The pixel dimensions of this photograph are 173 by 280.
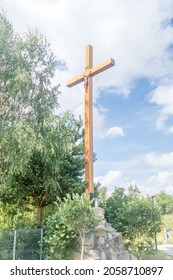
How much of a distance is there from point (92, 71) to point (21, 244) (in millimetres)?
6418

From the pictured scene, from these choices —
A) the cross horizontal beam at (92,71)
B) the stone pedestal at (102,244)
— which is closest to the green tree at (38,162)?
the cross horizontal beam at (92,71)

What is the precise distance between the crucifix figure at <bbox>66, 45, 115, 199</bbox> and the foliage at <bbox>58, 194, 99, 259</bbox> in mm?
1493

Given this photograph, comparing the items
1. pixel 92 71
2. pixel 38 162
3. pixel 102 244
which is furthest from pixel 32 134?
pixel 102 244

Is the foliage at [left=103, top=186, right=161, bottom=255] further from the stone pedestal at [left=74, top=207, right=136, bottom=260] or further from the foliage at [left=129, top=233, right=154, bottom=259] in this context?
the stone pedestal at [left=74, top=207, right=136, bottom=260]

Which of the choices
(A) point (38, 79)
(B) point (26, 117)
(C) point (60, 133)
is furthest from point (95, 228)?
(A) point (38, 79)

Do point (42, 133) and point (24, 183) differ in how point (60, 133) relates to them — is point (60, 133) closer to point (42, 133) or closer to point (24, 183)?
point (42, 133)

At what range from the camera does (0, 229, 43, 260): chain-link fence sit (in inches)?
403

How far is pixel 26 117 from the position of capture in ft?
43.0

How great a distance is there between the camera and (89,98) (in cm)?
1206

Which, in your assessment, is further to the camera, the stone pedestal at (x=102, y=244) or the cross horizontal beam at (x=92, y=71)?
the cross horizontal beam at (x=92, y=71)

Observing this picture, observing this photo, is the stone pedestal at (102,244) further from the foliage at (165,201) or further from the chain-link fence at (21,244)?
the foliage at (165,201)

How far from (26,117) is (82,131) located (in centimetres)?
233

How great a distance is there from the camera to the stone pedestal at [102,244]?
33.2 feet

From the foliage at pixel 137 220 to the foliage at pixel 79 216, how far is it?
3408 mm
